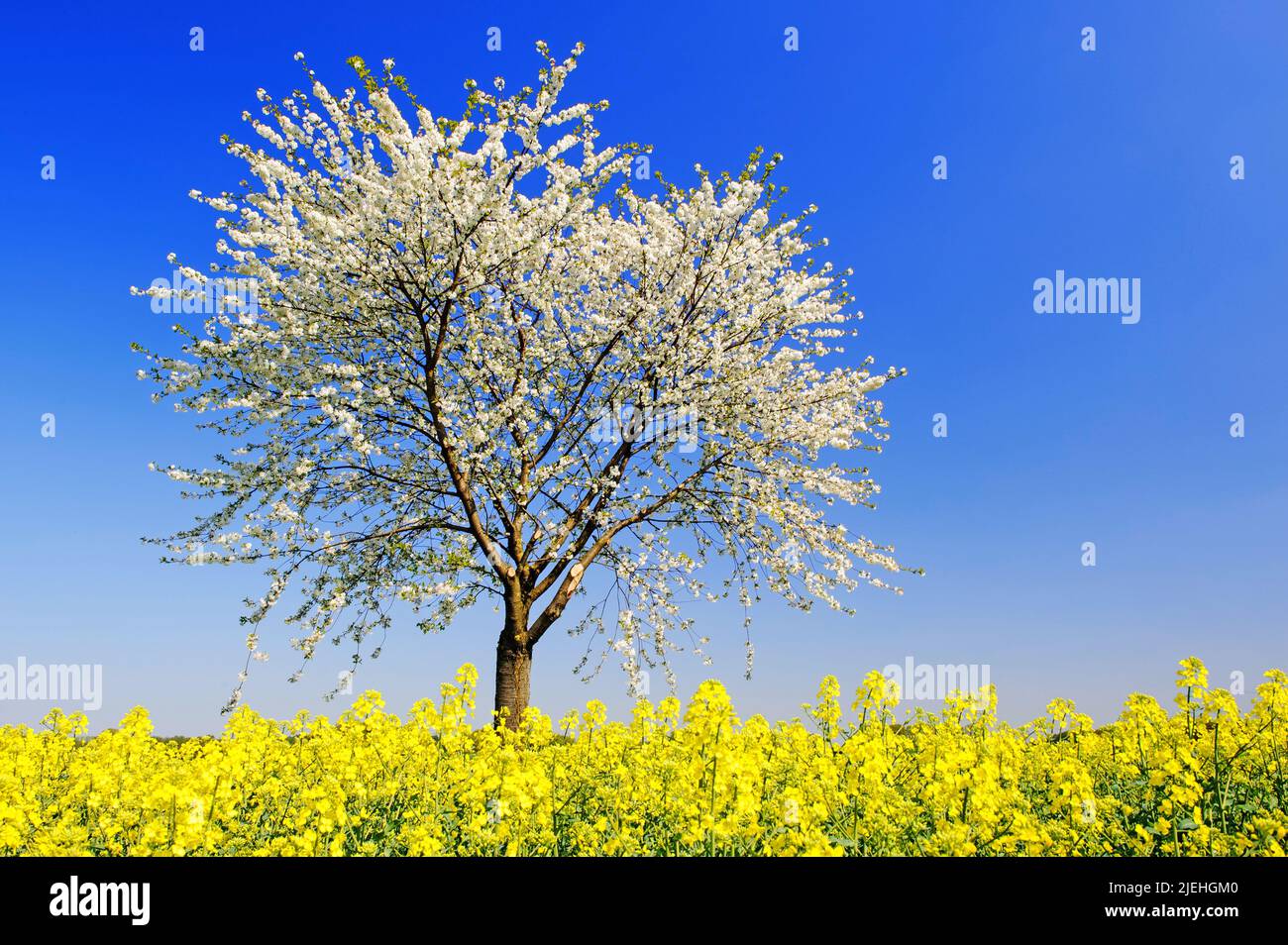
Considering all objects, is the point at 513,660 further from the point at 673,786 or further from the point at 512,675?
the point at 673,786

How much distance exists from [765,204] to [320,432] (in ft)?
29.5

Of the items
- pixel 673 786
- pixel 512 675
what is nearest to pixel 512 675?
pixel 512 675

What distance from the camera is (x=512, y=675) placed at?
13.5 meters

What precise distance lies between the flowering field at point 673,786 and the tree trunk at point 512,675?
14.5 feet

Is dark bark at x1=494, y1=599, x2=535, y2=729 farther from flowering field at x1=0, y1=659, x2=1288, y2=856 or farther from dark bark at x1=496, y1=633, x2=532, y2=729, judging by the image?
flowering field at x1=0, y1=659, x2=1288, y2=856

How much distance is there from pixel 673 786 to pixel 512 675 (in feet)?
26.9

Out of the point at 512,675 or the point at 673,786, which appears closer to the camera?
the point at 673,786

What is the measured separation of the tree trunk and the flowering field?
4425 millimetres

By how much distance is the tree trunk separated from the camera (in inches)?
529

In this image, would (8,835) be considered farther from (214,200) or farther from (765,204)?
(765,204)

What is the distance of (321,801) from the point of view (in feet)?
16.2

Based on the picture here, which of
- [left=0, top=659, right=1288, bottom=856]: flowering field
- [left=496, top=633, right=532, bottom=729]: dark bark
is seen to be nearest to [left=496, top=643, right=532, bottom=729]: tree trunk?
[left=496, top=633, right=532, bottom=729]: dark bark

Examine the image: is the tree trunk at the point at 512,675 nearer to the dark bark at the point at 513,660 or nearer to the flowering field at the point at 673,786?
the dark bark at the point at 513,660
